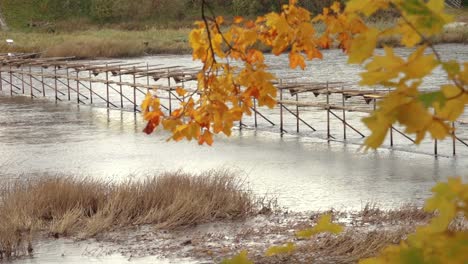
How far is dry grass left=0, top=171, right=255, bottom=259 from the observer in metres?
11.6

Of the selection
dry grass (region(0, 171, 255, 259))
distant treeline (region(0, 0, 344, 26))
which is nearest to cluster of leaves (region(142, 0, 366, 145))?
dry grass (region(0, 171, 255, 259))

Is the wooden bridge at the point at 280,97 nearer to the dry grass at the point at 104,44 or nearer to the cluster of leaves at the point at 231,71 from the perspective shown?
the dry grass at the point at 104,44

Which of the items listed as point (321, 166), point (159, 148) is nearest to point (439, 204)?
point (321, 166)

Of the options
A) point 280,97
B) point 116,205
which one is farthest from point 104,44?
point 116,205

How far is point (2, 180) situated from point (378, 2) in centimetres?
1501

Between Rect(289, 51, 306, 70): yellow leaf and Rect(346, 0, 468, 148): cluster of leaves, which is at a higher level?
Rect(346, 0, 468, 148): cluster of leaves

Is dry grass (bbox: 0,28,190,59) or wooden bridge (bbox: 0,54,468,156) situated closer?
wooden bridge (bbox: 0,54,468,156)

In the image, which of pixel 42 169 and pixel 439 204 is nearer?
pixel 439 204

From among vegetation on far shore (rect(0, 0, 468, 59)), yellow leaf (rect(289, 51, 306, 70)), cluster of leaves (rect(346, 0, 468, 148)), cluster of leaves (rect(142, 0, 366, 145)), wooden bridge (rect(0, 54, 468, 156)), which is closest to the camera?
cluster of leaves (rect(346, 0, 468, 148))

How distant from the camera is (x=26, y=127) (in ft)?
83.0

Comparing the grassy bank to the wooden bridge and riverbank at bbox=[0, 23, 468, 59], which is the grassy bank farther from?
the wooden bridge

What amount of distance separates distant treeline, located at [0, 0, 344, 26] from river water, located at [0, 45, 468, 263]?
40439 millimetres

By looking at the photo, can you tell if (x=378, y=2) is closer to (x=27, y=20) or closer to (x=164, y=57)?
(x=164, y=57)

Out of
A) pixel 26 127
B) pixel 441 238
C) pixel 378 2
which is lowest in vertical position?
pixel 26 127
